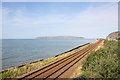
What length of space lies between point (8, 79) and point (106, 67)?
686 centimetres

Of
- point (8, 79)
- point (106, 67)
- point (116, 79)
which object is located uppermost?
point (106, 67)

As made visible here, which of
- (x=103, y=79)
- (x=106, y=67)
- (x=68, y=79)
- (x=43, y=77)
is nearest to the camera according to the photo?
(x=103, y=79)

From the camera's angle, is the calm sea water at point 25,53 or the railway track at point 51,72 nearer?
the railway track at point 51,72

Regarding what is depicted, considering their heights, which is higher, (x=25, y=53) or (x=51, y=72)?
(x=51, y=72)

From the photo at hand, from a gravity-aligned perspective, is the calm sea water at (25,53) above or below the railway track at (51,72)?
below

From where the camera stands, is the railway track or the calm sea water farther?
the calm sea water

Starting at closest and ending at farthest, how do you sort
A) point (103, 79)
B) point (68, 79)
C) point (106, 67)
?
point (103, 79)
point (106, 67)
point (68, 79)

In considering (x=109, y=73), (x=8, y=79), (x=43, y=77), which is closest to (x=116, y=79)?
(x=109, y=73)

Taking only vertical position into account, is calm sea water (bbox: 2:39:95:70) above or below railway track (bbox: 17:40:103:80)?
below

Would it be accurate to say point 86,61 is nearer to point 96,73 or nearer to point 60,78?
point 60,78

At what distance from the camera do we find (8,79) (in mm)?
9078

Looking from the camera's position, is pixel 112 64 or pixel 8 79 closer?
pixel 112 64

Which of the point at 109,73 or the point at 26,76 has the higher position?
the point at 109,73

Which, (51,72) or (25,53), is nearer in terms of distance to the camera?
(51,72)
